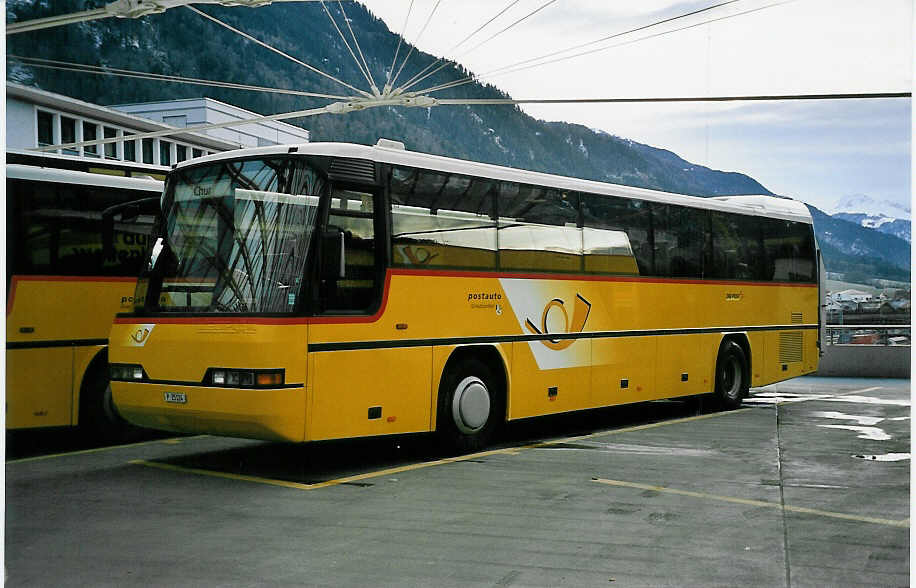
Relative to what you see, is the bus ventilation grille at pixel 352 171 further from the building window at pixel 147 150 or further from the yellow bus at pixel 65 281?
the building window at pixel 147 150

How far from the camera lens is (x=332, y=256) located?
917 cm

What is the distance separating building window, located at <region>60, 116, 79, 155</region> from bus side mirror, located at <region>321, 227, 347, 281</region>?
389 cm

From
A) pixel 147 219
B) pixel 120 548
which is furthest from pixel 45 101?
pixel 120 548

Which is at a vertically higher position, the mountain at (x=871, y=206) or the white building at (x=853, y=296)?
the mountain at (x=871, y=206)

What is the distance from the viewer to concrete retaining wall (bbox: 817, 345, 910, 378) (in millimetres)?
24266

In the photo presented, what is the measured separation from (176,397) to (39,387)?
7.74 ft

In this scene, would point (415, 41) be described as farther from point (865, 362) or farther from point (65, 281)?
point (865, 362)

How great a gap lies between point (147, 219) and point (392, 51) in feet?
20.5

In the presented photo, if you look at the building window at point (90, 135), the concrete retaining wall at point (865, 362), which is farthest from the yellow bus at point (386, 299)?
the concrete retaining wall at point (865, 362)

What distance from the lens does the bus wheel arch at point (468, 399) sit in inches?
420

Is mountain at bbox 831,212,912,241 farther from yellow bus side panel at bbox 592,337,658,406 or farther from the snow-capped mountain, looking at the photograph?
yellow bus side panel at bbox 592,337,658,406

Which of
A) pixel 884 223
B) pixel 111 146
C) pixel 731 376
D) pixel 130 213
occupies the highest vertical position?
pixel 111 146

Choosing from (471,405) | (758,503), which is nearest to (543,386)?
(471,405)

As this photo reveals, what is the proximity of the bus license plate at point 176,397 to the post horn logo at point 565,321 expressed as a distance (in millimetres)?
4109
